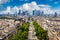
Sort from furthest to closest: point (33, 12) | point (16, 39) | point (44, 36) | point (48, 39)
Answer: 1. point (33, 12)
2. point (44, 36)
3. point (48, 39)
4. point (16, 39)

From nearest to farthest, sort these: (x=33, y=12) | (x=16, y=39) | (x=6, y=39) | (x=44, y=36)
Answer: (x=16, y=39)
(x=44, y=36)
(x=6, y=39)
(x=33, y=12)

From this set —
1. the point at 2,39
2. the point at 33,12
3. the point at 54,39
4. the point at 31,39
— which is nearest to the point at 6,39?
the point at 2,39

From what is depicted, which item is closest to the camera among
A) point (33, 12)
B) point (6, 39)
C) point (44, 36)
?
point (44, 36)

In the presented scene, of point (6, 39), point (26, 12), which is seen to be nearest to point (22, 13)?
point (26, 12)

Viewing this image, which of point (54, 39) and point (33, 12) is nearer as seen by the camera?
point (54, 39)

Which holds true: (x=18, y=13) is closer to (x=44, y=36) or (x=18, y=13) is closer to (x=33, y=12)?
(x=33, y=12)

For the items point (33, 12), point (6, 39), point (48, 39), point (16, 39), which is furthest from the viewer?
point (33, 12)

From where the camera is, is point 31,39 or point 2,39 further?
point 2,39

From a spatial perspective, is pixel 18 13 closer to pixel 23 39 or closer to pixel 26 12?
pixel 26 12
